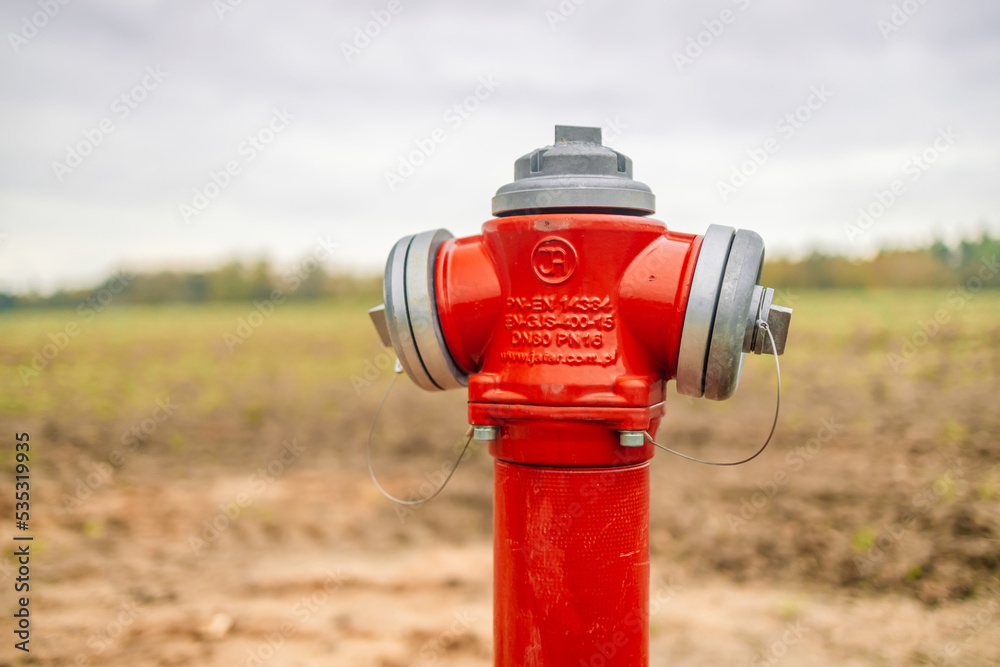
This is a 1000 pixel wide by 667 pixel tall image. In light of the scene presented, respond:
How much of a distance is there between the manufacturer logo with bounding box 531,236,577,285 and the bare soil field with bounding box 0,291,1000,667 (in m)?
2.20

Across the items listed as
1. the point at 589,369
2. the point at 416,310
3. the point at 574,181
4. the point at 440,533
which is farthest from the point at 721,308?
the point at 440,533

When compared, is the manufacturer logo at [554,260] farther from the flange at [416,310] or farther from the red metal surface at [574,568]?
the red metal surface at [574,568]

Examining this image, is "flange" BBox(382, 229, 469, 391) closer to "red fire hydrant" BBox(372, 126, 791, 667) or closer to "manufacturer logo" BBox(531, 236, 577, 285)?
"red fire hydrant" BBox(372, 126, 791, 667)

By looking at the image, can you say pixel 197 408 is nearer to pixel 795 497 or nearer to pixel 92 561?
pixel 92 561

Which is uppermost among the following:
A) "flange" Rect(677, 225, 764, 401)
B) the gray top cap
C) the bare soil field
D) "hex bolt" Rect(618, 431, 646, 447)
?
the gray top cap

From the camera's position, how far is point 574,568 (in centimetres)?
168

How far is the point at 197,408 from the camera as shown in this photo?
845 centimetres

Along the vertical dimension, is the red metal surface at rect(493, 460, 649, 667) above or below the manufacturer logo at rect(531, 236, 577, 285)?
below

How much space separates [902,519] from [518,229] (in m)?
3.77

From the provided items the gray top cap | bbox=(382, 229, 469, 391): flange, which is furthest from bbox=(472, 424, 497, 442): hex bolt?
the gray top cap

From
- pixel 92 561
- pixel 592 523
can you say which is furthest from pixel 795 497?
pixel 92 561

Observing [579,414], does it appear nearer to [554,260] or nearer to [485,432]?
[485,432]

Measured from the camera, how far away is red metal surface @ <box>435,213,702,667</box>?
65.7 inches

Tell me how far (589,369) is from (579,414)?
11cm
